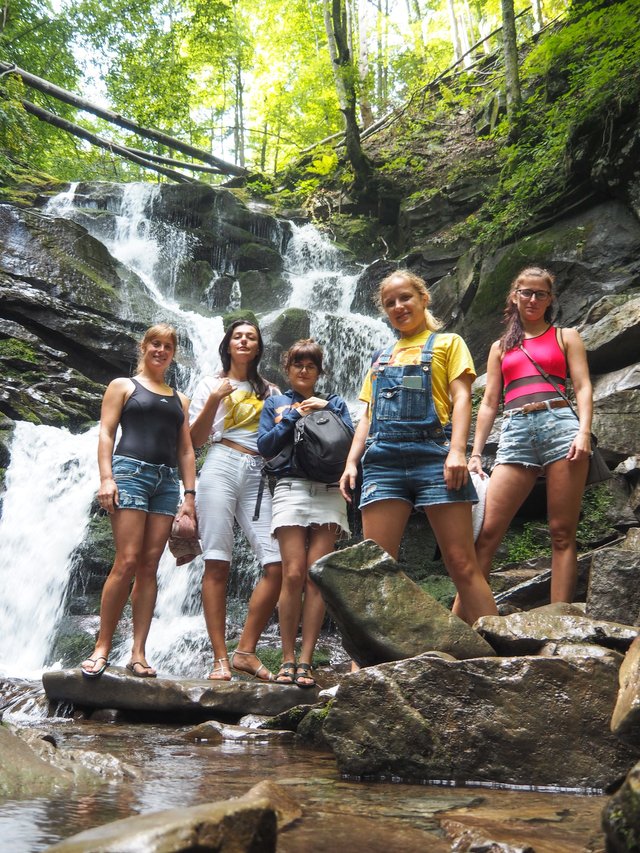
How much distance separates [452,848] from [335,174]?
729 inches

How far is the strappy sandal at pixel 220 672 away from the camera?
13.5 ft

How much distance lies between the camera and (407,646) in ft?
9.82

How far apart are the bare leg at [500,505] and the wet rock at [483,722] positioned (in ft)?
3.78

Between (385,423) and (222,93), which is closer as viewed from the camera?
(385,423)

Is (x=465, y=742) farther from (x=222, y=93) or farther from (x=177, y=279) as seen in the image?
(x=222, y=93)

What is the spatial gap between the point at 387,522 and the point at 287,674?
1182mm

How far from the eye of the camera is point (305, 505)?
4090mm

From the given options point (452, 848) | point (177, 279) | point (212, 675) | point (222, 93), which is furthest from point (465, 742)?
point (222, 93)

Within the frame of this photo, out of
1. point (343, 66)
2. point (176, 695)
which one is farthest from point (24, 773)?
point (343, 66)

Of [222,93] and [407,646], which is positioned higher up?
[222,93]

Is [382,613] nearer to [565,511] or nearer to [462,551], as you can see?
[462,551]

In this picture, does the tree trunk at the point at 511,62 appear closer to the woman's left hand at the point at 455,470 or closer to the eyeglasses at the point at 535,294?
the eyeglasses at the point at 535,294

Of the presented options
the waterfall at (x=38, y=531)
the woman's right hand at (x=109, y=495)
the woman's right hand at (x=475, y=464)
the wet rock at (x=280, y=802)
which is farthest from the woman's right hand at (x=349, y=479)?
the waterfall at (x=38, y=531)

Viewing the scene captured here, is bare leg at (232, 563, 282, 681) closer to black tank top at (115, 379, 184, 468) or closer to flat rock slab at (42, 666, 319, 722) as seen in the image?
flat rock slab at (42, 666, 319, 722)
